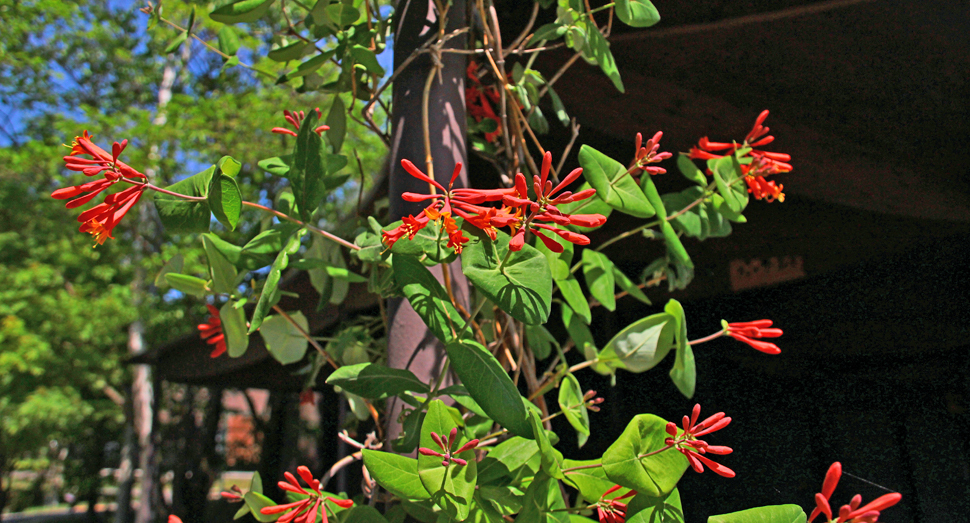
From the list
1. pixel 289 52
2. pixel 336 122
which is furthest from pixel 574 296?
pixel 289 52

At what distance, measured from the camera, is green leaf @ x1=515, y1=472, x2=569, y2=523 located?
55cm

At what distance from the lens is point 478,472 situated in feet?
1.96

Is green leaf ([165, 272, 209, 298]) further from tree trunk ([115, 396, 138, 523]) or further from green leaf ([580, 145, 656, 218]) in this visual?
tree trunk ([115, 396, 138, 523])

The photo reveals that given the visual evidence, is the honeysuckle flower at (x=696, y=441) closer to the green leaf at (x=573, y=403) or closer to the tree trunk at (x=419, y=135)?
the green leaf at (x=573, y=403)

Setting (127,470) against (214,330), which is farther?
(127,470)

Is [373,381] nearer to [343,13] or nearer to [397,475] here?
[397,475]

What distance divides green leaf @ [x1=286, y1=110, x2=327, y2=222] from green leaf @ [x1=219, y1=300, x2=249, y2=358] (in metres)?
0.20

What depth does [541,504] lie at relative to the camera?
1.85 ft

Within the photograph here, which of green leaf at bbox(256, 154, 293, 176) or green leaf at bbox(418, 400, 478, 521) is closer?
green leaf at bbox(418, 400, 478, 521)

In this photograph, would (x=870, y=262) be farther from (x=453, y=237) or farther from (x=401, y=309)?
(x=453, y=237)

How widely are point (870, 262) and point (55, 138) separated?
28.0 feet

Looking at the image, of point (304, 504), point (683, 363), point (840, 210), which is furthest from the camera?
point (840, 210)

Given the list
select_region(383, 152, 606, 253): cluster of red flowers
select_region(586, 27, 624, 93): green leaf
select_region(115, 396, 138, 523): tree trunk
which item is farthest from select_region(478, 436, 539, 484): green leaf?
select_region(115, 396, 138, 523): tree trunk

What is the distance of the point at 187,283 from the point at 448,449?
469 mm
